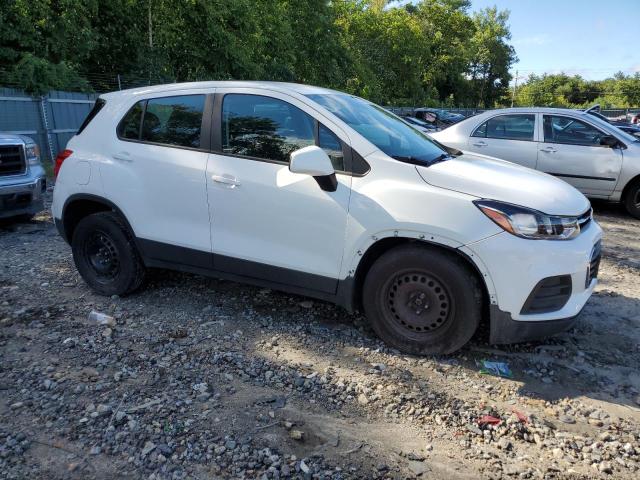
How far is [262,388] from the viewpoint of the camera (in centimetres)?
322

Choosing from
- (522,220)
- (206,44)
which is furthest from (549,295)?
(206,44)

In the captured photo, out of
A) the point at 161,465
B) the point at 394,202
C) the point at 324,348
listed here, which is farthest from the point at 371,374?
the point at 161,465

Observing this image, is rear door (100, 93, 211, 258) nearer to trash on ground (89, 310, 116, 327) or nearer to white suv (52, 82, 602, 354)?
white suv (52, 82, 602, 354)

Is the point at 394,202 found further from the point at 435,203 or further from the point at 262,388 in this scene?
the point at 262,388

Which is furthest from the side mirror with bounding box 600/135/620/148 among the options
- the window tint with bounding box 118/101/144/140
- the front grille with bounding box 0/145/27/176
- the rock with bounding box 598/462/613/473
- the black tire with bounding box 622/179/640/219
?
the front grille with bounding box 0/145/27/176

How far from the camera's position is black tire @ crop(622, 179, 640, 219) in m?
8.01

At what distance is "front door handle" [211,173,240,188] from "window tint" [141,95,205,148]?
36cm

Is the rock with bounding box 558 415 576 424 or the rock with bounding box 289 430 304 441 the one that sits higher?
the rock with bounding box 289 430 304 441

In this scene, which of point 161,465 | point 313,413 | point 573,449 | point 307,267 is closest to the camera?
point 161,465

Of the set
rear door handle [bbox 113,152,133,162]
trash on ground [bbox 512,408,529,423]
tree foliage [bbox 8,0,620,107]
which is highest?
tree foliage [bbox 8,0,620,107]

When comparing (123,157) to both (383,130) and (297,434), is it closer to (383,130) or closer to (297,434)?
(383,130)

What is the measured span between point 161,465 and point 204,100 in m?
2.70

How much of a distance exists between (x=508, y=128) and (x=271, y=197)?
6188 millimetres

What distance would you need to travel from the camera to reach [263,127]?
3.86 m
